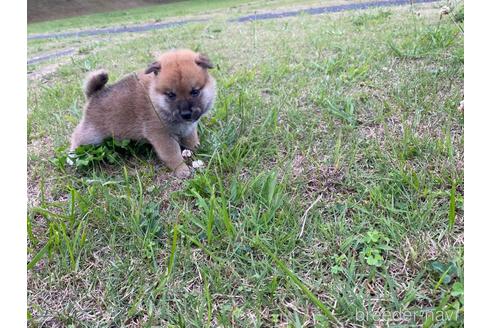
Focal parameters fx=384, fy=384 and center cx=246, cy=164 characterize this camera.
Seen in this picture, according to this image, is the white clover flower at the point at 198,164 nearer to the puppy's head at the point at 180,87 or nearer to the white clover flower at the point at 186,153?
the white clover flower at the point at 186,153

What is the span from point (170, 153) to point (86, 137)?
0.63 m

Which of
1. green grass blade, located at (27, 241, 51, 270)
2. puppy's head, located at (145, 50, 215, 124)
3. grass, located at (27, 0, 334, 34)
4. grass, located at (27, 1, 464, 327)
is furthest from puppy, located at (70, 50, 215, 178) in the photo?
grass, located at (27, 0, 334, 34)

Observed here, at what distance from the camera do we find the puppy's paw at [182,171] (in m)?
2.26

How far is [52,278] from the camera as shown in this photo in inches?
63.2

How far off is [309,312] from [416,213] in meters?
0.68

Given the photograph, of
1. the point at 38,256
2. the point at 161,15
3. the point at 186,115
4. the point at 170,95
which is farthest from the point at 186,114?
the point at 161,15

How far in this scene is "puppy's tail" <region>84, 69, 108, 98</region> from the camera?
271cm

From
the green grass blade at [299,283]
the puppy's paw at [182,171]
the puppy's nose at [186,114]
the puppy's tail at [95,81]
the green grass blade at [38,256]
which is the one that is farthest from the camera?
the puppy's tail at [95,81]

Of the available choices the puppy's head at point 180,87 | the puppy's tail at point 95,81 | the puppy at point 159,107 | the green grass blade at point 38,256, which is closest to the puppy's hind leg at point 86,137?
the puppy at point 159,107

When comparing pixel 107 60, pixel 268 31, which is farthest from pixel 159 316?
pixel 268 31

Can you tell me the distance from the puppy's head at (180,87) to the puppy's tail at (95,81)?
0.42 m

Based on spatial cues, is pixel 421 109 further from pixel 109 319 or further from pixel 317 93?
pixel 109 319

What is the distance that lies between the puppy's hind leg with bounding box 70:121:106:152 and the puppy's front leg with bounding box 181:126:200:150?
1.79 ft

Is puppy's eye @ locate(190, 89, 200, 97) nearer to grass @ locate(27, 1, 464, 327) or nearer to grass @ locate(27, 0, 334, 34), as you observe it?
grass @ locate(27, 1, 464, 327)
